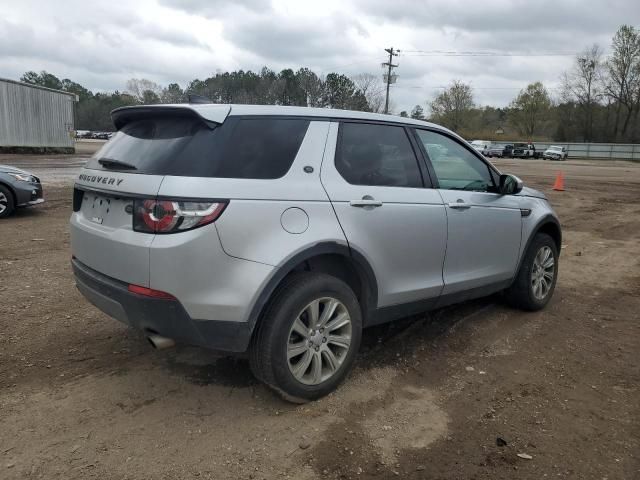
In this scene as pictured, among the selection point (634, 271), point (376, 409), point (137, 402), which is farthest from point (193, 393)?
point (634, 271)

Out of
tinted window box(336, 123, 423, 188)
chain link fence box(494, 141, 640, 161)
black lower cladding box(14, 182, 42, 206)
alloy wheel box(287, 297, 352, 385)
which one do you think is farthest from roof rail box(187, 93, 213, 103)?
chain link fence box(494, 141, 640, 161)

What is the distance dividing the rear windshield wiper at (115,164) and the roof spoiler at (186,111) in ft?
1.07

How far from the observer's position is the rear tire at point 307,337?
9.93 ft

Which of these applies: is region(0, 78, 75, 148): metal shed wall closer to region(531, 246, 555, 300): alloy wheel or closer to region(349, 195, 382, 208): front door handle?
region(531, 246, 555, 300): alloy wheel

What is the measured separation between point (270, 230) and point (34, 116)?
3101 centimetres

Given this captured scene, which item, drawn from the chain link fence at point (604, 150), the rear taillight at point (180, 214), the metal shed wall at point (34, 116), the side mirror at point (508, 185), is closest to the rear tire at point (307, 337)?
the rear taillight at point (180, 214)

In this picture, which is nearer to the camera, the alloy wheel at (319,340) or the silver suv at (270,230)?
the silver suv at (270,230)

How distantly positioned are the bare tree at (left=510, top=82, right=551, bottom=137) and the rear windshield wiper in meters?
90.4

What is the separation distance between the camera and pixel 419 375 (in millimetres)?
3754

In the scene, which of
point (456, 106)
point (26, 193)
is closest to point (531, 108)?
point (456, 106)

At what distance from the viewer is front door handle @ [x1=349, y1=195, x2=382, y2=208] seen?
334 centimetres

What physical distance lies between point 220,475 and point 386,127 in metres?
2.52

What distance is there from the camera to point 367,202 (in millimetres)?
3396

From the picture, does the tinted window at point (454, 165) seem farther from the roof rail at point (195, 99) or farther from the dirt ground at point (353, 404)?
the roof rail at point (195, 99)
